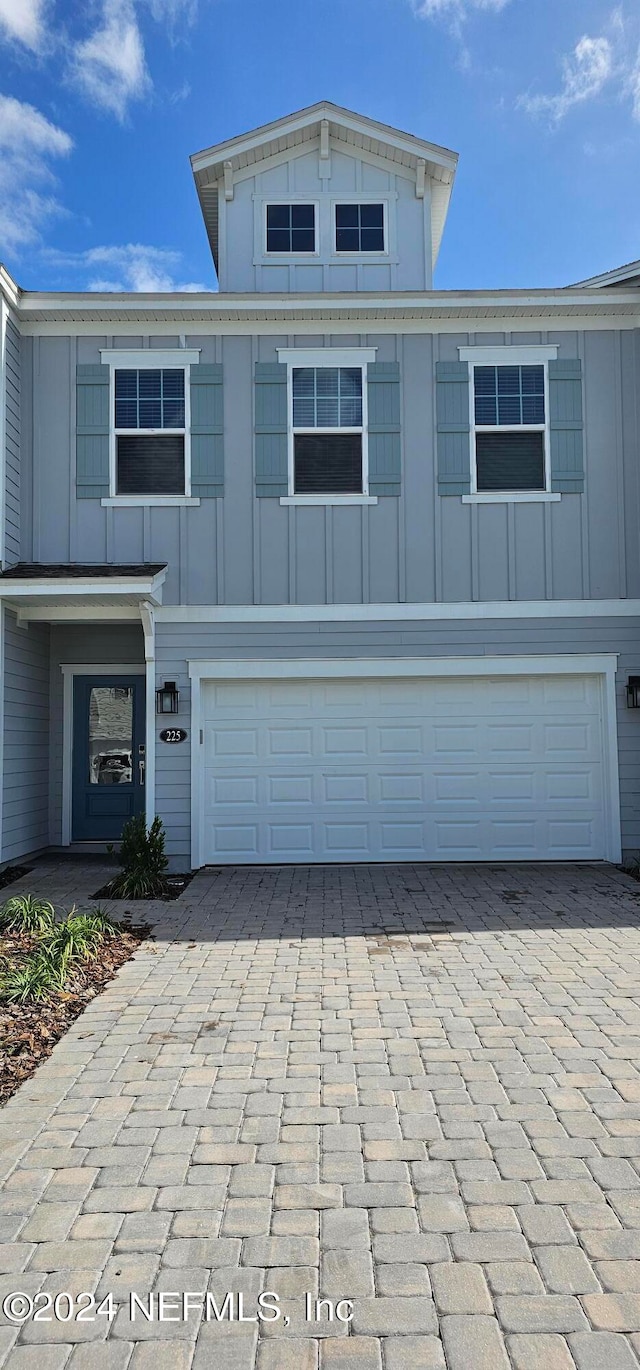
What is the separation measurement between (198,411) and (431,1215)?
7979 millimetres

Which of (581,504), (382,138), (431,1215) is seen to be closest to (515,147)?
(382,138)

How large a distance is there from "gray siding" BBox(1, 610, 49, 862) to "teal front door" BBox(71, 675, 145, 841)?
0.39 m

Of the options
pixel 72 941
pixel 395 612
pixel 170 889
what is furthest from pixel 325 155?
pixel 72 941

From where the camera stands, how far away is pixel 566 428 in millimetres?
8984

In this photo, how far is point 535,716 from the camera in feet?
29.7

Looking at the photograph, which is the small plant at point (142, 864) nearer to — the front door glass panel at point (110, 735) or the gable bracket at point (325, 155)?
the front door glass panel at point (110, 735)

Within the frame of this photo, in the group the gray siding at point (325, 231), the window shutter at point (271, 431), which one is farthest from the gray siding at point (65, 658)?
the gray siding at point (325, 231)

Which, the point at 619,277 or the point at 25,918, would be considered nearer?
the point at 25,918

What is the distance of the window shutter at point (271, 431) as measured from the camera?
8938mm

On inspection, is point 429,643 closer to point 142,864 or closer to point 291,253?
point 142,864

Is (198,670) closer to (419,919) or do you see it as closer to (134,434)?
(134,434)

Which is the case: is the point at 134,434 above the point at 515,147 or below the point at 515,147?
below

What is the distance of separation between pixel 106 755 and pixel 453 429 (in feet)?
18.6

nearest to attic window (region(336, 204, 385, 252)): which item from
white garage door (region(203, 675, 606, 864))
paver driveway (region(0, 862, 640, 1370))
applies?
white garage door (region(203, 675, 606, 864))
